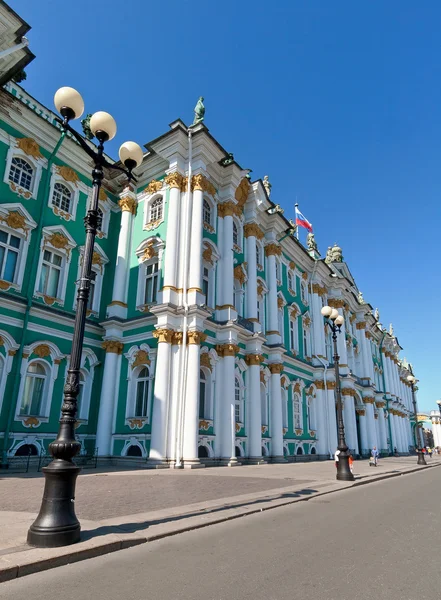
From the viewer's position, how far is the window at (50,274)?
66.4ft

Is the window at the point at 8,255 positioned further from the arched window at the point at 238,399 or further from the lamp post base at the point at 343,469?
the lamp post base at the point at 343,469

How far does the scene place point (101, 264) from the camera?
23.6m

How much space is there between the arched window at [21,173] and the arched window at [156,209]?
20.5 ft

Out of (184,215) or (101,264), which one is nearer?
(184,215)

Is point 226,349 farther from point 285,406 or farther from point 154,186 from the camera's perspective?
point 154,186

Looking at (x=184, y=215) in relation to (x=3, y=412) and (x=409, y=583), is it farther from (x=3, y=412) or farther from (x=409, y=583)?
(x=409, y=583)

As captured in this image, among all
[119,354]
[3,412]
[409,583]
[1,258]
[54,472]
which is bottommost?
[409,583]

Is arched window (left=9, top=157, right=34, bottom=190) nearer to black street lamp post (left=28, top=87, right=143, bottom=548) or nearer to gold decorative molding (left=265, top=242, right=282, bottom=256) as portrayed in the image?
→ black street lamp post (left=28, top=87, right=143, bottom=548)

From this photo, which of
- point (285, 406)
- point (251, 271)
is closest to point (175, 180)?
point (251, 271)

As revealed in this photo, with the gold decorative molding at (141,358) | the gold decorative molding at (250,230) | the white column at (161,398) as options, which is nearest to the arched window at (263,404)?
the gold decorative molding at (141,358)

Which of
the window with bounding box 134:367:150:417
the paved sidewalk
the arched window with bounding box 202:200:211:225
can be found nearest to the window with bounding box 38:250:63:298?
the window with bounding box 134:367:150:417

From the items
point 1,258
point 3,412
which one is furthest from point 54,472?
point 1,258

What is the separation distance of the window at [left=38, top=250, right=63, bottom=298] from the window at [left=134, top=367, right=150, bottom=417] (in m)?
5.57

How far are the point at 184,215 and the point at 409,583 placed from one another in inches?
753
